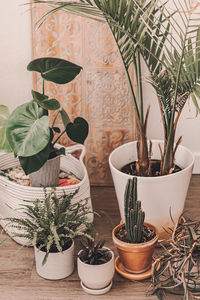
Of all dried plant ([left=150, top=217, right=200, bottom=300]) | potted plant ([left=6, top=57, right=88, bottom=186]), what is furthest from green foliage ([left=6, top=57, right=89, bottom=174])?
dried plant ([left=150, top=217, right=200, bottom=300])

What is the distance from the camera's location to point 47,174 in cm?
187

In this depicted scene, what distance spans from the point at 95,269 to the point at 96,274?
25 mm

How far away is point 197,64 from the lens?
163cm

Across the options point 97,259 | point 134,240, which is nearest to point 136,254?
point 134,240

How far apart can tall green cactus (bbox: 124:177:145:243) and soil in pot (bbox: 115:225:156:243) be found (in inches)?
2.8

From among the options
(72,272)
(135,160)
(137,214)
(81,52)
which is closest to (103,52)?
(81,52)

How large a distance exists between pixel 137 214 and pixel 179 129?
1.00 meters

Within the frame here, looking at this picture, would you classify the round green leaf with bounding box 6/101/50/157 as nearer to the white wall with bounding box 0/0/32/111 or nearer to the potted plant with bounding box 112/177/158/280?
the potted plant with bounding box 112/177/158/280

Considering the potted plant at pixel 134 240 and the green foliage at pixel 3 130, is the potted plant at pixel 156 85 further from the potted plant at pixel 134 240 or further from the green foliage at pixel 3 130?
the green foliage at pixel 3 130

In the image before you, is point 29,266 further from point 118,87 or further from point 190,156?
point 118,87

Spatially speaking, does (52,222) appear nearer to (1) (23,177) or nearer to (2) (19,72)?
(1) (23,177)

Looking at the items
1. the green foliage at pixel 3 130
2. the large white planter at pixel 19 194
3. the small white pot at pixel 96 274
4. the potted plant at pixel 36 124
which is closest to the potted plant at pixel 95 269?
the small white pot at pixel 96 274

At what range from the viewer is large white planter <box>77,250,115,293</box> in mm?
1585

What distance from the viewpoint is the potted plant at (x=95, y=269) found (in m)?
1.59
